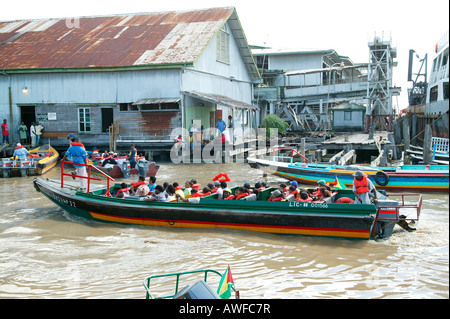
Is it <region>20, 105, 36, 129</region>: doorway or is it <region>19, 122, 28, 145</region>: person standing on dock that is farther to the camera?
<region>20, 105, 36, 129</region>: doorway

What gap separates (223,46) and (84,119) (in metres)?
9.12

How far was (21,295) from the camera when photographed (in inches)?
282

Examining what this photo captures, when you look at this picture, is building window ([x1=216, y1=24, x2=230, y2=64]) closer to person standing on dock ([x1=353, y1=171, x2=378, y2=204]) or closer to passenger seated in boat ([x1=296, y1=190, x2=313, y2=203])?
passenger seated in boat ([x1=296, y1=190, x2=313, y2=203])

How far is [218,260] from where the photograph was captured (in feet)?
28.7

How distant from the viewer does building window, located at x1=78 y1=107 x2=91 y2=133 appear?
24688 millimetres

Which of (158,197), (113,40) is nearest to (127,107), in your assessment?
(113,40)

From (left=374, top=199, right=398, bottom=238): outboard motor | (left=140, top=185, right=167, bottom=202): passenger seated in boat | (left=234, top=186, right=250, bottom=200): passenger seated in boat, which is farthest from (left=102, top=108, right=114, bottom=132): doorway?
(left=374, top=199, right=398, bottom=238): outboard motor

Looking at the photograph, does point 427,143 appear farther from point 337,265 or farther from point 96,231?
point 96,231

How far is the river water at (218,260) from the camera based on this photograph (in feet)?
23.9

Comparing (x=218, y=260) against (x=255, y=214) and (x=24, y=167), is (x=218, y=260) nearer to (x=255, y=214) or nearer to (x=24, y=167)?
(x=255, y=214)

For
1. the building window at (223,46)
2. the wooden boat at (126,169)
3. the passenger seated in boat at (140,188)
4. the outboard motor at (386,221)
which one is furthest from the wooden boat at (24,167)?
the outboard motor at (386,221)

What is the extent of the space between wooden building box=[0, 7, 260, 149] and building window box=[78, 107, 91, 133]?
5 cm

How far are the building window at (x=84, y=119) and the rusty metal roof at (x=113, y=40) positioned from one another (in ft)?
7.72
